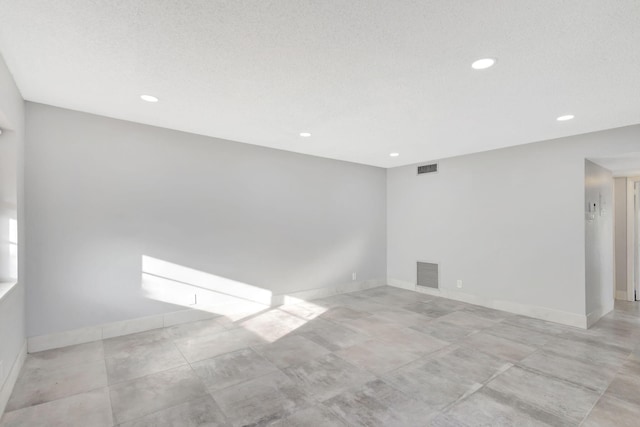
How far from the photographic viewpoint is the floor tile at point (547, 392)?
231 centimetres

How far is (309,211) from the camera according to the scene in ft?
17.9

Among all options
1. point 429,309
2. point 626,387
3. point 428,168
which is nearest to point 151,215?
point 429,309

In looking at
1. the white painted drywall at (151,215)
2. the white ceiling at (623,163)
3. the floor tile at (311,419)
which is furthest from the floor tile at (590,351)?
the white painted drywall at (151,215)

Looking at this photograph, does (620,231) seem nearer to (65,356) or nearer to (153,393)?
(153,393)

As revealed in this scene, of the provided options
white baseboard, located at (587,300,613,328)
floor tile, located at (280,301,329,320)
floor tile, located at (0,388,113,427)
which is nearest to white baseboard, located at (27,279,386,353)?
floor tile, located at (280,301,329,320)

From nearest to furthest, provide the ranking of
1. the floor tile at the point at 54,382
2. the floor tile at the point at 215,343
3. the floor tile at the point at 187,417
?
the floor tile at the point at 187,417
the floor tile at the point at 54,382
the floor tile at the point at 215,343

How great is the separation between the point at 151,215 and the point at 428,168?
4817 mm

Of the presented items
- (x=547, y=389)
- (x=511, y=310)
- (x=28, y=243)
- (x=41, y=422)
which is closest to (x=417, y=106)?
(x=547, y=389)

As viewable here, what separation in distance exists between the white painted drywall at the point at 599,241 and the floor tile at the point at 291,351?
3730mm

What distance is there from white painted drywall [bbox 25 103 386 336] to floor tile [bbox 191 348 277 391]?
137 centimetres

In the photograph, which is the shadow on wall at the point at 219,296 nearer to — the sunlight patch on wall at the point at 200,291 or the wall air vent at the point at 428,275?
the sunlight patch on wall at the point at 200,291

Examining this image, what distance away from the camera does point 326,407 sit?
232 cm

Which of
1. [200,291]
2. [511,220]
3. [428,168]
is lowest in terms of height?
[200,291]

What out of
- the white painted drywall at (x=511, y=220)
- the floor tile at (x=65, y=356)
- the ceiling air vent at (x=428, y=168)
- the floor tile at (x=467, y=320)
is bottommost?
the floor tile at (x=467, y=320)
